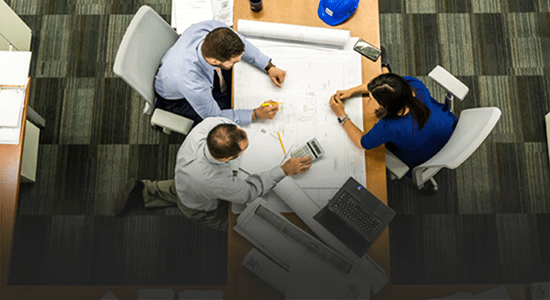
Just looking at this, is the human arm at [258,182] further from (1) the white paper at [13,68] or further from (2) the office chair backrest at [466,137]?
(1) the white paper at [13,68]

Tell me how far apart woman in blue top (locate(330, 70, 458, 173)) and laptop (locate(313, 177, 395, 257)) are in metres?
0.22

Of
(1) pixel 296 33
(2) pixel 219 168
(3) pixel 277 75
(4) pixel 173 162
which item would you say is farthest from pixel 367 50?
(4) pixel 173 162

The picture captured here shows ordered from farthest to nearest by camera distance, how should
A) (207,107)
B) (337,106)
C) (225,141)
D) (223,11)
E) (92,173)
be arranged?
→ 1. (92,173)
2. (223,11)
3. (207,107)
4. (337,106)
5. (225,141)

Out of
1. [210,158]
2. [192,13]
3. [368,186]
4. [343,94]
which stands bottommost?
[368,186]

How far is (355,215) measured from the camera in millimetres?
1435

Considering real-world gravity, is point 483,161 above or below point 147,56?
below

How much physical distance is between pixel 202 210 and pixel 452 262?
1.61m

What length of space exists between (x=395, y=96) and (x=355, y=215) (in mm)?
514

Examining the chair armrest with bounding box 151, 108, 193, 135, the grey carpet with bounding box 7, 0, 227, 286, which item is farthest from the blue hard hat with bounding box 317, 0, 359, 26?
the grey carpet with bounding box 7, 0, 227, 286

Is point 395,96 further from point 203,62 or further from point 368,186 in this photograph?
point 203,62

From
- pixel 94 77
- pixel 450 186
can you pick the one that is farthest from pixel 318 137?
pixel 94 77

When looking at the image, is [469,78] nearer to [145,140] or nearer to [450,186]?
[450,186]

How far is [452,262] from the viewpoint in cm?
219

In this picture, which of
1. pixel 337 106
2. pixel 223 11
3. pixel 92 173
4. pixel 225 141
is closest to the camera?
pixel 225 141
